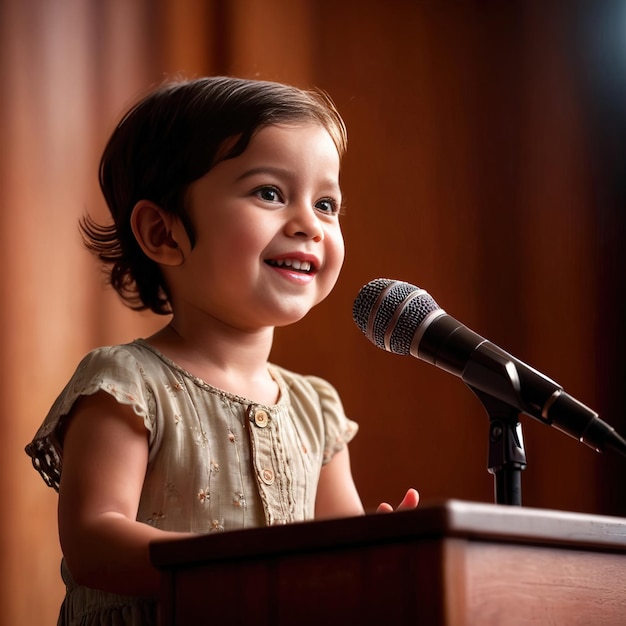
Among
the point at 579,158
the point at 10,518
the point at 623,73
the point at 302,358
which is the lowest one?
the point at 10,518

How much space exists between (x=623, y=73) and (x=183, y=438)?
1.11 meters

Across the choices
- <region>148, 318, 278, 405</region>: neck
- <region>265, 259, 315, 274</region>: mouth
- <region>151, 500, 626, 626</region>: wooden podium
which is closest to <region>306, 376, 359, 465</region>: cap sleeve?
<region>148, 318, 278, 405</region>: neck

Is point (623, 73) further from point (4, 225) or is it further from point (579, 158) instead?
point (4, 225)

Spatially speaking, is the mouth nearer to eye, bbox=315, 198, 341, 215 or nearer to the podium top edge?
eye, bbox=315, 198, 341, 215

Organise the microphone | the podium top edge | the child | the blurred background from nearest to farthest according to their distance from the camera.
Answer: the podium top edge, the microphone, the child, the blurred background

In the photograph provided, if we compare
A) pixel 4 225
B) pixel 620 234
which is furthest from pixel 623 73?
pixel 4 225

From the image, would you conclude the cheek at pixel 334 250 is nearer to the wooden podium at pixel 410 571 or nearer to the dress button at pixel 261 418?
the dress button at pixel 261 418

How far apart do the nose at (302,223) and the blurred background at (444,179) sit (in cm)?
56

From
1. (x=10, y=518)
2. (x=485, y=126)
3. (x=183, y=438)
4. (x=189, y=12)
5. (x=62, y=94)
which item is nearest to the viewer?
(x=183, y=438)

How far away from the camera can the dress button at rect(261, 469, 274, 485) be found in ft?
3.48

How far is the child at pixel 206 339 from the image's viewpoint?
98 centimetres

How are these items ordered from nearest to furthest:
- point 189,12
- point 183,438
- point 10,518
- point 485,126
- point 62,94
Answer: point 183,438 → point 10,518 → point 62,94 → point 189,12 → point 485,126

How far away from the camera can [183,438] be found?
1.03m

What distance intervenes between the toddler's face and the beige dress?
0.34ft
